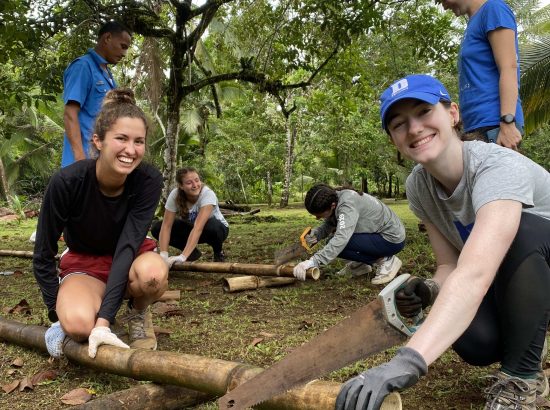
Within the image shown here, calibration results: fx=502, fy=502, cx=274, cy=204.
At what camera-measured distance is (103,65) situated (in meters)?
4.67

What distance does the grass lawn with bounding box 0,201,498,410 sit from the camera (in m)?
2.68

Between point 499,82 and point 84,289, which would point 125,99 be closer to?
point 84,289

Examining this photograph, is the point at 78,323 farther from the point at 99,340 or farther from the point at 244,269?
the point at 244,269

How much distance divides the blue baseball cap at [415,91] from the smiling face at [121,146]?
1673mm

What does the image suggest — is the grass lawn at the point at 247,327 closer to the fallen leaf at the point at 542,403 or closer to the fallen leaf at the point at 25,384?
the fallen leaf at the point at 25,384

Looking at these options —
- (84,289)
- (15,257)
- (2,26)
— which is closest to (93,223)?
(84,289)

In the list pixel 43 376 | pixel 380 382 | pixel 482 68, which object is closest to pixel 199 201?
pixel 43 376

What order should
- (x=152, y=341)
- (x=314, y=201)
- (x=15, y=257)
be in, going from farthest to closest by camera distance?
(x=15, y=257), (x=314, y=201), (x=152, y=341)

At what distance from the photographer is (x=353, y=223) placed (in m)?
5.06

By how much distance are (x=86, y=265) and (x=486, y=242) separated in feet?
8.64

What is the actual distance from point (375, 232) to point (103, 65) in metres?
3.20

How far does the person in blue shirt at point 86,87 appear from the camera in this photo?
4.42m

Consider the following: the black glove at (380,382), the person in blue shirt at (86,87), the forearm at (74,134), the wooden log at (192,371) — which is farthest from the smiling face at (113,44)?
the black glove at (380,382)

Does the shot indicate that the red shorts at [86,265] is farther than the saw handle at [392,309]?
Yes
